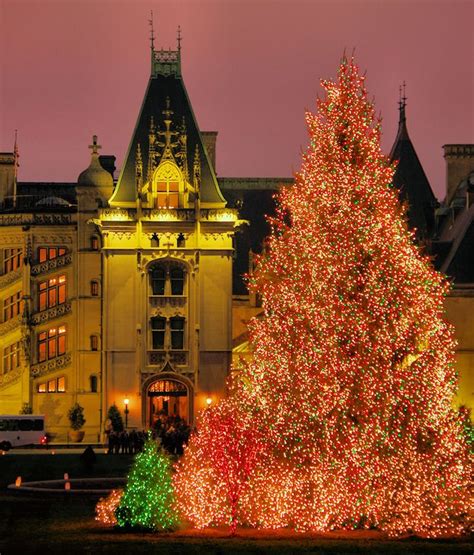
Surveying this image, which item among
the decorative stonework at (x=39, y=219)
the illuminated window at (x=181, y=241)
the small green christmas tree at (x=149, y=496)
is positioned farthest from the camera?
the decorative stonework at (x=39, y=219)

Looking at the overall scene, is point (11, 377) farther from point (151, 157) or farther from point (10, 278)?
point (151, 157)

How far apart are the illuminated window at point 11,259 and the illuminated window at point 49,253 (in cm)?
114

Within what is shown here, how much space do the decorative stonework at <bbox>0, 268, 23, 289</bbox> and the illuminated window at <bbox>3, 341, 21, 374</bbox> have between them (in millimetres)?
3366

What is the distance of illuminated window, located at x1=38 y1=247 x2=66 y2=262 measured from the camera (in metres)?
78.5

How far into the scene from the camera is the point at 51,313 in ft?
254

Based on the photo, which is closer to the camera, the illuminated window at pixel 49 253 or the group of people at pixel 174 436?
the group of people at pixel 174 436

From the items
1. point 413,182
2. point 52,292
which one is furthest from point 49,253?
point 413,182

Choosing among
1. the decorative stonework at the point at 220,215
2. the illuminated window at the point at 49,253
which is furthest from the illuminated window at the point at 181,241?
the illuminated window at the point at 49,253

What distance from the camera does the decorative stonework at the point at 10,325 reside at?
77500mm

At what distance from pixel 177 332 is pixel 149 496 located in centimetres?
4244

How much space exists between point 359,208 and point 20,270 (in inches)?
1802

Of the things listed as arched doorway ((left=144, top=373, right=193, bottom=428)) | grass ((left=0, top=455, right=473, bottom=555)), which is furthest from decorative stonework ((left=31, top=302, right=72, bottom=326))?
grass ((left=0, top=455, right=473, bottom=555))

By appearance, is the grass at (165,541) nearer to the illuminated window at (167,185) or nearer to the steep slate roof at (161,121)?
the illuminated window at (167,185)

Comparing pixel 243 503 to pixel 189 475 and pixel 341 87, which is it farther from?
pixel 341 87
